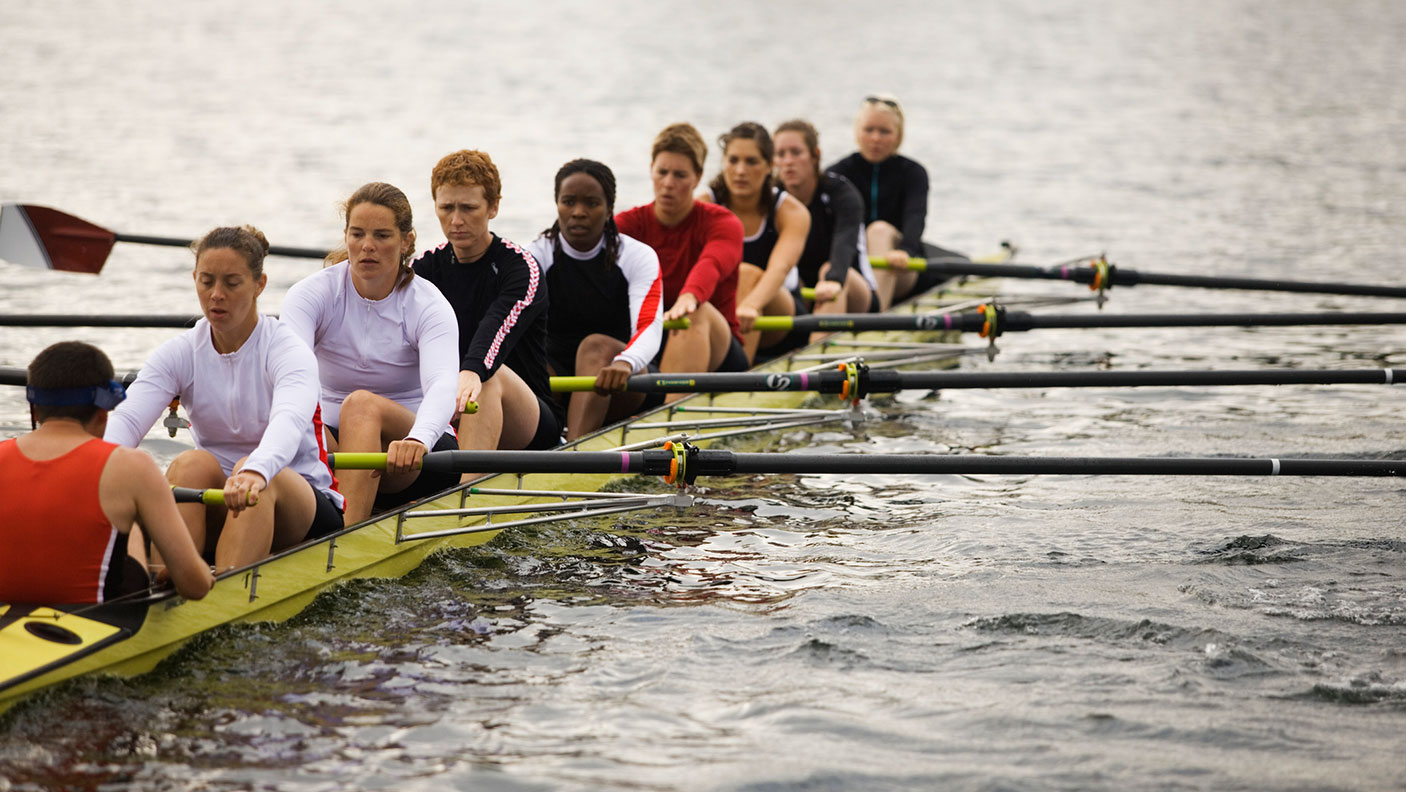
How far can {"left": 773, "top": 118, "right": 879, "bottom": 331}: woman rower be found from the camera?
354 inches

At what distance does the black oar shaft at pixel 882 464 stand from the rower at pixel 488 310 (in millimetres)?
630

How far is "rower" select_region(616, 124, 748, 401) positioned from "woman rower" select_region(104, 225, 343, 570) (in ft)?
9.08

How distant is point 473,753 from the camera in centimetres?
400

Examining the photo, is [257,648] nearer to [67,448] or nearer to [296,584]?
[296,584]

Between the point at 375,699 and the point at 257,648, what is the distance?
0.48 m

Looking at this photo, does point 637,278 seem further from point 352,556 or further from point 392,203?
point 352,556

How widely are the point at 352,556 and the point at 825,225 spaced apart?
4.98 metres

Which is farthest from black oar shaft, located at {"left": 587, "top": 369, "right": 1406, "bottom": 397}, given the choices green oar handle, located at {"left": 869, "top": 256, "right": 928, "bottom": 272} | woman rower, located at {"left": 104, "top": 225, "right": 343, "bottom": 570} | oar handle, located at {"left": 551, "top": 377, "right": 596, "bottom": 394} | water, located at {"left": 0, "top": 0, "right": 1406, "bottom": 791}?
green oar handle, located at {"left": 869, "top": 256, "right": 928, "bottom": 272}

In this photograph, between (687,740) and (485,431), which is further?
(485,431)

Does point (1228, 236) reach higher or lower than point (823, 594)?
higher

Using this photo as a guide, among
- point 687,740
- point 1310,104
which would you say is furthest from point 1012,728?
point 1310,104

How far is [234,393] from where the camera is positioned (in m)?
4.62

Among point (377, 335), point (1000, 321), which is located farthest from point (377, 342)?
point (1000, 321)

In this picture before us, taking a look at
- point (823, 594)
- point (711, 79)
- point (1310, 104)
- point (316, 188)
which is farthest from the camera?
point (711, 79)
